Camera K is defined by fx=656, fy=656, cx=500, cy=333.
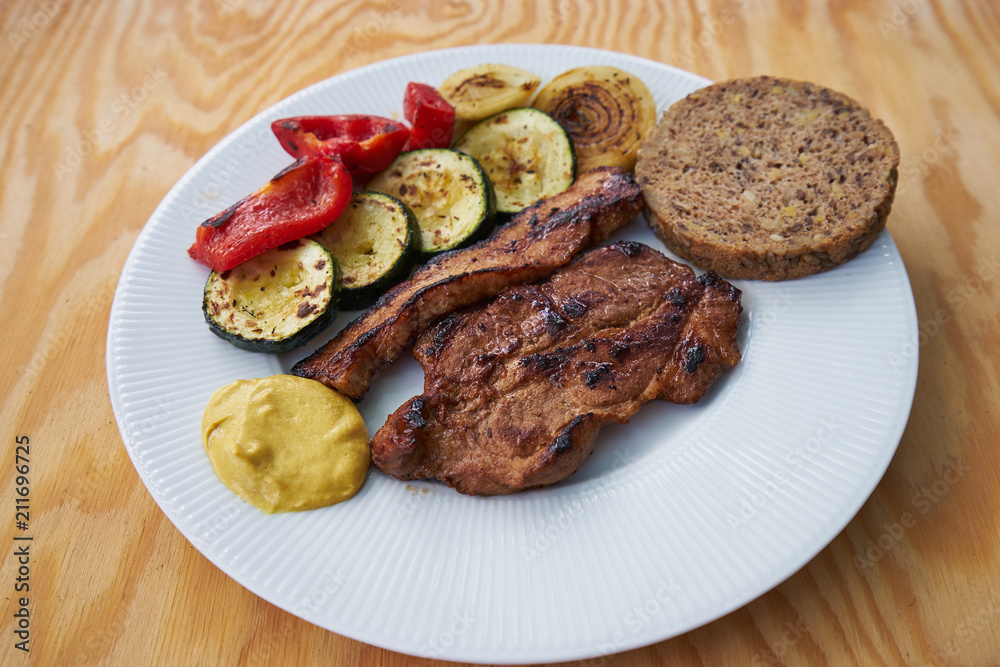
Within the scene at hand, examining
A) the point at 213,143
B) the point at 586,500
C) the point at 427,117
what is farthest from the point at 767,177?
the point at 213,143

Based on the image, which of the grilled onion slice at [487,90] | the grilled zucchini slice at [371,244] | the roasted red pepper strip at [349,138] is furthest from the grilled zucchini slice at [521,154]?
the grilled zucchini slice at [371,244]

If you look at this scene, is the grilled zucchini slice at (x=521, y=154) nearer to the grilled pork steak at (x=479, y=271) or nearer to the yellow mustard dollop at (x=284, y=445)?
the grilled pork steak at (x=479, y=271)

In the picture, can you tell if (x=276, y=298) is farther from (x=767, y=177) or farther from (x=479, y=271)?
(x=767, y=177)

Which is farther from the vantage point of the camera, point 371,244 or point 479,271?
point 371,244

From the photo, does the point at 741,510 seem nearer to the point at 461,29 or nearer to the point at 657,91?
the point at 657,91

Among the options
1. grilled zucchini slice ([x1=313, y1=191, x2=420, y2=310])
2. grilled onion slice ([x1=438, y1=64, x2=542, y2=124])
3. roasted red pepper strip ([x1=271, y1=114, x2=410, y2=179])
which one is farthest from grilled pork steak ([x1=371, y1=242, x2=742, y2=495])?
grilled onion slice ([x1=438, y1=64, x2=542, y2=124])

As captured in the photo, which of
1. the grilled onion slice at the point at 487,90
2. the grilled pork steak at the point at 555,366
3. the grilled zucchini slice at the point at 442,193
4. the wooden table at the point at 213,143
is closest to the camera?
the wooden table at the point at 213,143

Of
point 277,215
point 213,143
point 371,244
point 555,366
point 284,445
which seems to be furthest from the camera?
point 213,143
